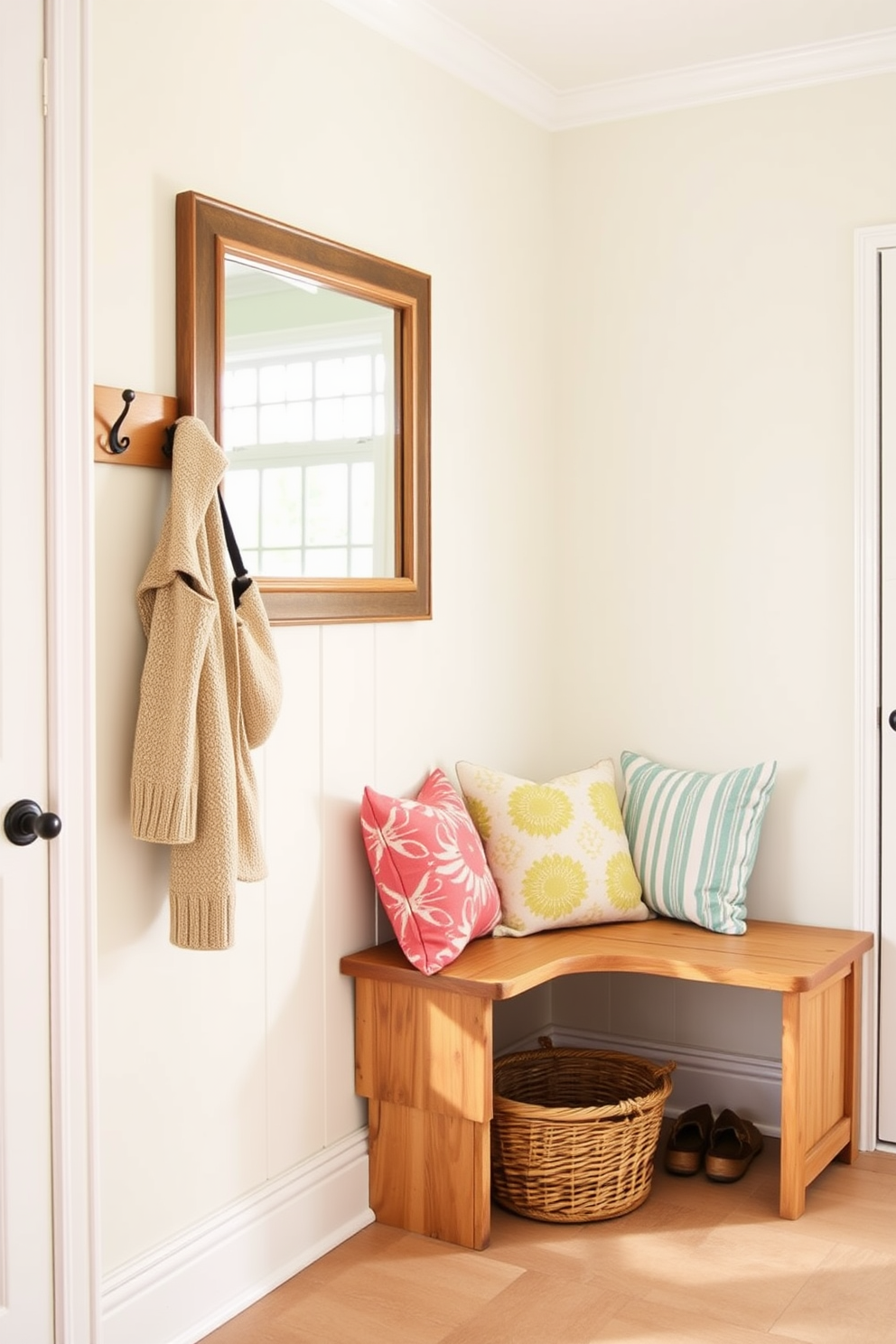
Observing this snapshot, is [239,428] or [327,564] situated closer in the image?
[239,428]

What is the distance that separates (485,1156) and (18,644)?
4.53ft

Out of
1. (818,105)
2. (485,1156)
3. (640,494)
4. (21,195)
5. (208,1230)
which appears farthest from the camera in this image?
(640,494)

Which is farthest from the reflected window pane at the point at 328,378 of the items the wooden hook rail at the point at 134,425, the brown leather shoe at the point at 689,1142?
the brown leather shoe at the point at 689,1142

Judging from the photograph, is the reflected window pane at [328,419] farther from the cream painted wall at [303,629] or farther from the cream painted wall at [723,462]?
the cream painted wall at [723,462]

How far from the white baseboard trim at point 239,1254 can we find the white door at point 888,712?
1220 mm

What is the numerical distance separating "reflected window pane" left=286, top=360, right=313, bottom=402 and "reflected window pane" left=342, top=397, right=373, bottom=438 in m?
0.14

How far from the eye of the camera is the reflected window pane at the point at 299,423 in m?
2.55

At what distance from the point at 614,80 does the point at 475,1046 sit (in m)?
2.28

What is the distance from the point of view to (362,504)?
278 cm

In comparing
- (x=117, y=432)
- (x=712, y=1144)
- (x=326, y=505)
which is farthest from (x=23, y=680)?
(x=712, y=1144)

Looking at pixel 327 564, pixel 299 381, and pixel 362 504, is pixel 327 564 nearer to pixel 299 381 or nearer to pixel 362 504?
pixel 362 504

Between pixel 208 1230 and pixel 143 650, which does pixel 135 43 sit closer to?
pixel 143 650

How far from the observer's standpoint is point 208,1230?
2.38m

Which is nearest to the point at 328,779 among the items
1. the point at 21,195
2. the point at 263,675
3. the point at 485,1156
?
the point at 263,675
